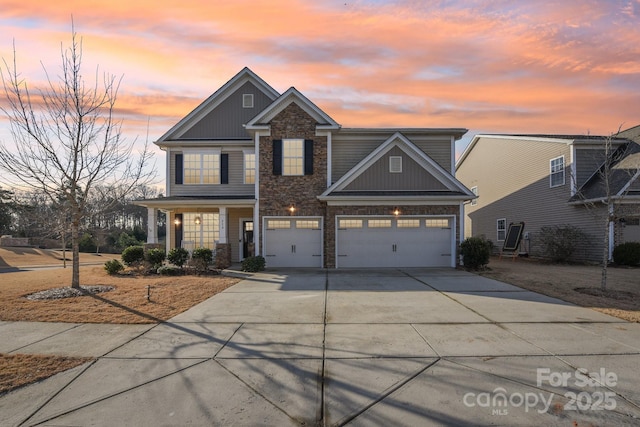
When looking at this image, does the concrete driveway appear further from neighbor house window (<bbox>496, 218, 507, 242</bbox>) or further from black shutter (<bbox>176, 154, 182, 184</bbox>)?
neighbor house window (<bbox>496, 218, 507, 242</bbox>)

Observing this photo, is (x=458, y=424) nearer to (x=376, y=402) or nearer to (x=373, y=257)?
(x=376, y=402)

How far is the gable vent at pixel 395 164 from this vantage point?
16.2m

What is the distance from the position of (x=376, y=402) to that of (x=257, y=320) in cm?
389

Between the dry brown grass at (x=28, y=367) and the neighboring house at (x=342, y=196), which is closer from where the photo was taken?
the dry brown grass at (x=28, y=367)

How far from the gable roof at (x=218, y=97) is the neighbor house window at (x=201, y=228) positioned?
421 centimetres

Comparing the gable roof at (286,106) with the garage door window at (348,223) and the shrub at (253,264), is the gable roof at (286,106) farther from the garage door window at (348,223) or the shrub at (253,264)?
the shrub at (253,264)

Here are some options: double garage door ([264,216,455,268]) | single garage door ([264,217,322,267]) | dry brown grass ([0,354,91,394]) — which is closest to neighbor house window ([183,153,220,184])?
single garage door ([264,217,322,267])

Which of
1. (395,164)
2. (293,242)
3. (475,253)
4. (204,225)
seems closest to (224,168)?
(204,225)

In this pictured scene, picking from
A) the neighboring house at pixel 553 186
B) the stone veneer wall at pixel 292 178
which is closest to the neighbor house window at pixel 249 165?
the stone veneer wall at pixel 292 178

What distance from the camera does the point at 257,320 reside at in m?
7.41

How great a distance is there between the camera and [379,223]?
16094 mm

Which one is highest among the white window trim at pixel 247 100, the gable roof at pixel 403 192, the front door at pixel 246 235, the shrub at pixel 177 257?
the white window trim at pixel 247 100

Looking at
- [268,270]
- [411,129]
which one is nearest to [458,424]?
[268,270]

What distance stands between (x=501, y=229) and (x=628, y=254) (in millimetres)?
8884
